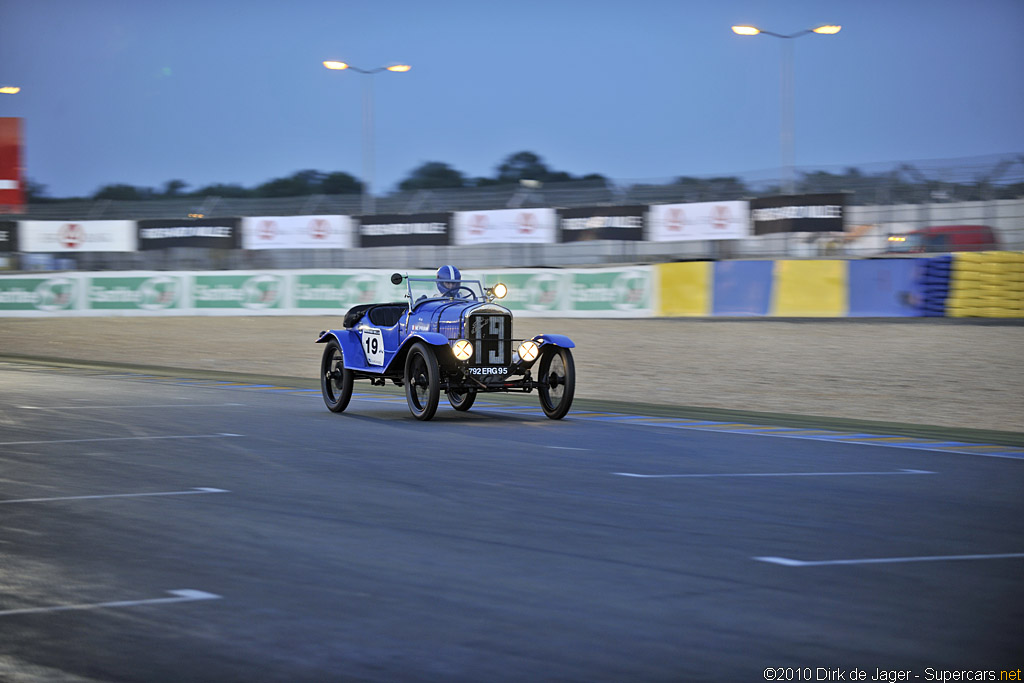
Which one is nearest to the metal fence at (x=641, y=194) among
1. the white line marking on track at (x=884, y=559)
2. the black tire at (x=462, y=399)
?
the black tire at (x=462, y=399)

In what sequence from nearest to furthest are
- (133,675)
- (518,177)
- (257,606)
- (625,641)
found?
(133,675) < (625,641) < (257,606) < (518,177)

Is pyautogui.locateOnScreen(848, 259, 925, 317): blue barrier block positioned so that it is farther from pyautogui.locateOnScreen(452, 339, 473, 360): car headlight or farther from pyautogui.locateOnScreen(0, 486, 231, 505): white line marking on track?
pyautogui.locateOnScreen(0, 486, 231, 505): white line marking on track

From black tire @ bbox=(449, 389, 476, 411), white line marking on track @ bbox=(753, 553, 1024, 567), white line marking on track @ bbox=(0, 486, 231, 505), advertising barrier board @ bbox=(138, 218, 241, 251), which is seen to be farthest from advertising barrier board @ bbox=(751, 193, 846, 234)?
white line marking on track @ bbox=(753, 553, 1024, 567)

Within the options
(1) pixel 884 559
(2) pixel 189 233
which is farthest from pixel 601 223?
(1) pixel 884 559

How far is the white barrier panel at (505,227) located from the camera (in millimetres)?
35906

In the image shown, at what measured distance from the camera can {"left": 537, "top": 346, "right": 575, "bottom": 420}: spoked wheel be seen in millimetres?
13227

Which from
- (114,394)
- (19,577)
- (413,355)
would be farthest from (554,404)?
(19,577)

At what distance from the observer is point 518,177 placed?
81188mm

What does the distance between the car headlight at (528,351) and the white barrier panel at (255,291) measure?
17.0m

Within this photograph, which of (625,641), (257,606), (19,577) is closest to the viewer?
(625,641)

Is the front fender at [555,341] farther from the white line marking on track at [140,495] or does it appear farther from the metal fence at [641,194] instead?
the metal fence at [641,194]

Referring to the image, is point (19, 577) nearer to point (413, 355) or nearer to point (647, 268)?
point (413, 355)

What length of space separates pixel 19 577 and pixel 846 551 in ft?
13.1

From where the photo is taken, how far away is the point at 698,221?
33.4 meters
